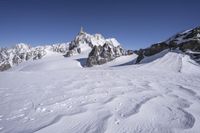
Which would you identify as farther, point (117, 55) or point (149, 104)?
point (117, 55)

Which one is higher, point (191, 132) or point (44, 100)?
point (44, 100)

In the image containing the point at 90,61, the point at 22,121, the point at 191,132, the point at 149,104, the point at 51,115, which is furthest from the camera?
the point at 90,61

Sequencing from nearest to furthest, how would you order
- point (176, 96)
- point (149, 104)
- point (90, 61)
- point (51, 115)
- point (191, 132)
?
point (191, 132) → point (51, 115) → point (149, 104) → point (176, 96) → point (90, 61)

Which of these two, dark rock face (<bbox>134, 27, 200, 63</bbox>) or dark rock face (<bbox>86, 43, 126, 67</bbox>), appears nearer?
dark rock face (<bbox>134, 27, 200, 63</bbox>)

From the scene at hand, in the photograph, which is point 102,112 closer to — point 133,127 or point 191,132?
point 133,127

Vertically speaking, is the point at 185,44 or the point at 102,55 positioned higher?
the point at 185,44

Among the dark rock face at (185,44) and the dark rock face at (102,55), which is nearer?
the dark rock face at (185,44)

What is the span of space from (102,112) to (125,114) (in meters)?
0.65

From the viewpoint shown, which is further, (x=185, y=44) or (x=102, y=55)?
(x=102, y=55)

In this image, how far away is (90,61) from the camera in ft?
227

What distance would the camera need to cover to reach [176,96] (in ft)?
23.5

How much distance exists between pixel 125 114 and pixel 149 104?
1.33 metres

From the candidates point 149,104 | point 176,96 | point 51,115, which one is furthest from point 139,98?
point 51,115

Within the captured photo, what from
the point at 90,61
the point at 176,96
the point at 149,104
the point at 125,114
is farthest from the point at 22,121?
the point at 90,61
